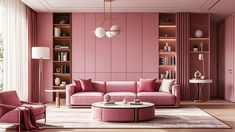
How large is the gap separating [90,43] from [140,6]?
2092 mm

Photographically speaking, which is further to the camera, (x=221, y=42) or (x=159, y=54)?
(x=221, y=42)

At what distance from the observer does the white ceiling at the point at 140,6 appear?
9.53 metres

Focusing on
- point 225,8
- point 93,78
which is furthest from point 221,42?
point 93,78

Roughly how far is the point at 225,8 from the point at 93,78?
4.61 m

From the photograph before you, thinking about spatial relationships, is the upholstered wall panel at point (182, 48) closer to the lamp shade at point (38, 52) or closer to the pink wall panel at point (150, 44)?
the pink wall panel at point (150, 44)

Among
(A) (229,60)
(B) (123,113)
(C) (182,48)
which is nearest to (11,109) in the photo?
(B) (123,113)

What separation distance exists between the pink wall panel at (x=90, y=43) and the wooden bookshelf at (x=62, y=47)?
1.59ft

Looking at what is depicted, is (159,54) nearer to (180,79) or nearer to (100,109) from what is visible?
(180,79)

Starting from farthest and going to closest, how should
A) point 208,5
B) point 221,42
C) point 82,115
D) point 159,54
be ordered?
point 221,42
point 159,54
point 208,5
point 82,115

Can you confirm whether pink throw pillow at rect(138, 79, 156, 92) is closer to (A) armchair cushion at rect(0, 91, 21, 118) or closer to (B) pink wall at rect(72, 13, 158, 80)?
(B) pink wall at rect(72, 13, 158, 80)

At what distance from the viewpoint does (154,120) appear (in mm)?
7266

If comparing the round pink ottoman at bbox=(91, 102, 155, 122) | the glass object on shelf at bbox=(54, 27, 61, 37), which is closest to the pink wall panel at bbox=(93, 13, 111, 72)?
the glass object on shelf at bbox=(54, 27, 61, 37)

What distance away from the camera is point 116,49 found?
1110 cm

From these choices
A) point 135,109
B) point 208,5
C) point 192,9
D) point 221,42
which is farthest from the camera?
point 221,42
